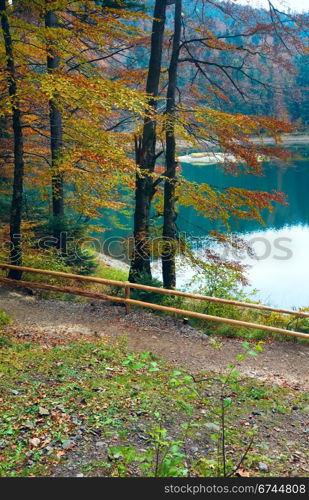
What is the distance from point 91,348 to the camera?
316 inches

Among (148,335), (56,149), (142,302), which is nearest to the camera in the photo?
(148,335)

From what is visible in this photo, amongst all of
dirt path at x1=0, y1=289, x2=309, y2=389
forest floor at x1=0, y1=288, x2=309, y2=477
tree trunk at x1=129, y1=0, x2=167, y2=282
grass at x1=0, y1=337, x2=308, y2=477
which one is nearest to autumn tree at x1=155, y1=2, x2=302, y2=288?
→ tree trunk at x1=129, y1=0, x2=167, y2=282

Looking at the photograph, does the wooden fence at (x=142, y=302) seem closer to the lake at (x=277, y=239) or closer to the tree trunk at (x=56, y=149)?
the tree trunk at (x=56, y=149)

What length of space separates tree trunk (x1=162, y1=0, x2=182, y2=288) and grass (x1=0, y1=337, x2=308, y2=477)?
16.5 ft

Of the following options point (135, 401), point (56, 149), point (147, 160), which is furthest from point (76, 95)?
point (135, 401)

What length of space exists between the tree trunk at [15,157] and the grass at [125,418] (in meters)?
4.05

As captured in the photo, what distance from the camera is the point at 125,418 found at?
5.72 meters

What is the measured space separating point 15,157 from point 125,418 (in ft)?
24.0

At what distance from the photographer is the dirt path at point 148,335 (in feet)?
26.7

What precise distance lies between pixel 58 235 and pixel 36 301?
2683mm

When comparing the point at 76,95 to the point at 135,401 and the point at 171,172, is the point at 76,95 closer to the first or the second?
the point at 171,172

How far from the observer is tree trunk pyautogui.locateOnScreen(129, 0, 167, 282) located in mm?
10945

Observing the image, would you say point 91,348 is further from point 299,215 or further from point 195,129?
point 299,215
